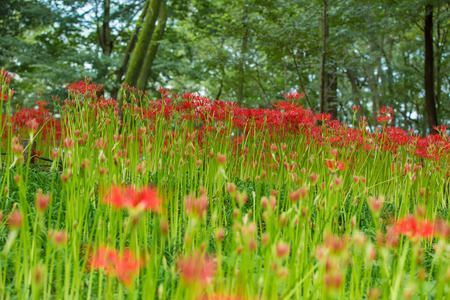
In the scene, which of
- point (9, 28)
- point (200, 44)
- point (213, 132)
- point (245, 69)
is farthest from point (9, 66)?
point (213, 132)

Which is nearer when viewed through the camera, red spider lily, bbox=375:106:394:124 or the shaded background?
red spider lily, bbox=375:106:394:124

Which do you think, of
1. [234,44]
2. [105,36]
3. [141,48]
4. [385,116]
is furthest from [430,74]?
[105,36]

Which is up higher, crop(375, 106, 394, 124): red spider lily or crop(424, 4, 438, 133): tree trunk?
crop(424, 4, 438, 133): tree trunk

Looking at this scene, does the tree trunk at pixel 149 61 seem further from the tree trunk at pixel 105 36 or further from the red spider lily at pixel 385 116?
the red spider lily at pixel 385 116

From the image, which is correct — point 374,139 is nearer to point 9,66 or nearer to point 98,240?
point 98,240

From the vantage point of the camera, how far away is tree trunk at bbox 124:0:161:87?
7.54 m

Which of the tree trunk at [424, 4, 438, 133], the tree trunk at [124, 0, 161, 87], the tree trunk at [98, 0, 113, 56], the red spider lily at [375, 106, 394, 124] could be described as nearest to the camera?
the red spider lily at [375, 106, 394, 124]

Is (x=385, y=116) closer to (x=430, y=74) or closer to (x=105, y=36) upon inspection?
(x=430, y=74)

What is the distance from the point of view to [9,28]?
469 inches

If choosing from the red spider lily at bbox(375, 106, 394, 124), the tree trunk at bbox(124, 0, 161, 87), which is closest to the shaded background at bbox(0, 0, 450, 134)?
the tree trunk at bbox(124, 0, 161, 87)

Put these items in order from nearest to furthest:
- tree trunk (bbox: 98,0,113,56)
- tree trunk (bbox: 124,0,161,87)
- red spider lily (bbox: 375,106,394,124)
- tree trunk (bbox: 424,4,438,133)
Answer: red spider lily (bbox: 375,106,394,124)
tree trunk (bbox: 124,0,161,87)
tree trunk (bbox: 424,4,438,133)
tree trunk (bbox: 98,0,113,56)

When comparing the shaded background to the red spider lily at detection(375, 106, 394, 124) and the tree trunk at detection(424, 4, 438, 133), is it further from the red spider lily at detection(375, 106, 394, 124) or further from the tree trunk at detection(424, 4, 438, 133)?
the red spider lily at detection(375, 106, 394, 124)

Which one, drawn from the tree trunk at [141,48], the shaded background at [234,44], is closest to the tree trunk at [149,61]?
the shaded background at [234,44]

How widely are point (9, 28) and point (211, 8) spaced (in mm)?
7396
